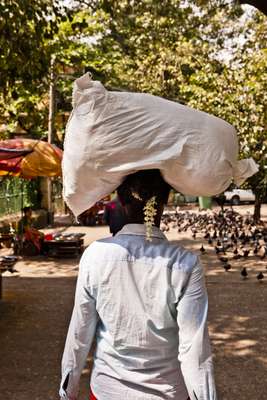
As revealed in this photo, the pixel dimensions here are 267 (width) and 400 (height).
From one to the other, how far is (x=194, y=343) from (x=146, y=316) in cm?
23

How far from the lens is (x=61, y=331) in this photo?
6.88 m

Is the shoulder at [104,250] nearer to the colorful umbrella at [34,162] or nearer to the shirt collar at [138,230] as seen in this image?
the shirt collar at [138,230]

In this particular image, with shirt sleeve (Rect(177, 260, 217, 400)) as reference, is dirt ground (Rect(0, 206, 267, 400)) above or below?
below

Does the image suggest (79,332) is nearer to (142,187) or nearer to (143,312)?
(143,312)

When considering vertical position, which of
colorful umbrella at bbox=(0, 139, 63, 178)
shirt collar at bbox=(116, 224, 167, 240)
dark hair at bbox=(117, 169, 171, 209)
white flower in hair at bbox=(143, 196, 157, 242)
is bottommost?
colorful umbrella at bbox=(0, 139, 63, 178)

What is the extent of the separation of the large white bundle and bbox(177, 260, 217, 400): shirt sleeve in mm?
429

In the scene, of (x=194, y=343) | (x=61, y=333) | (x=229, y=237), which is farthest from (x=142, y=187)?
(x=229, y=237)

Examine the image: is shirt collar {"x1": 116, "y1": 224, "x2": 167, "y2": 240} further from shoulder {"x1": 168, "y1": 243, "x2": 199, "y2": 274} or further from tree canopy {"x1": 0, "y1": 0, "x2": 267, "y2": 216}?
tree canopy {"x1": 0, "y1": 0, "x2": 267, "y2": 216}

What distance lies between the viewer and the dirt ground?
5074 mm

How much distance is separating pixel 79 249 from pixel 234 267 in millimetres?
4232

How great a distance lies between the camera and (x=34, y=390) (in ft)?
16.2

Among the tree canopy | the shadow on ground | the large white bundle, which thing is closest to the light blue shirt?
the large white bundle

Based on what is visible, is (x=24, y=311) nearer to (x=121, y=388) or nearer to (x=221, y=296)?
(x=221, y=296)

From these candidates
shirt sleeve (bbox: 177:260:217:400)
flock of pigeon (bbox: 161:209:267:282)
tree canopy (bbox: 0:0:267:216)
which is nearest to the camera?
shirt sleeve (bbox: 177:260:217:400)
